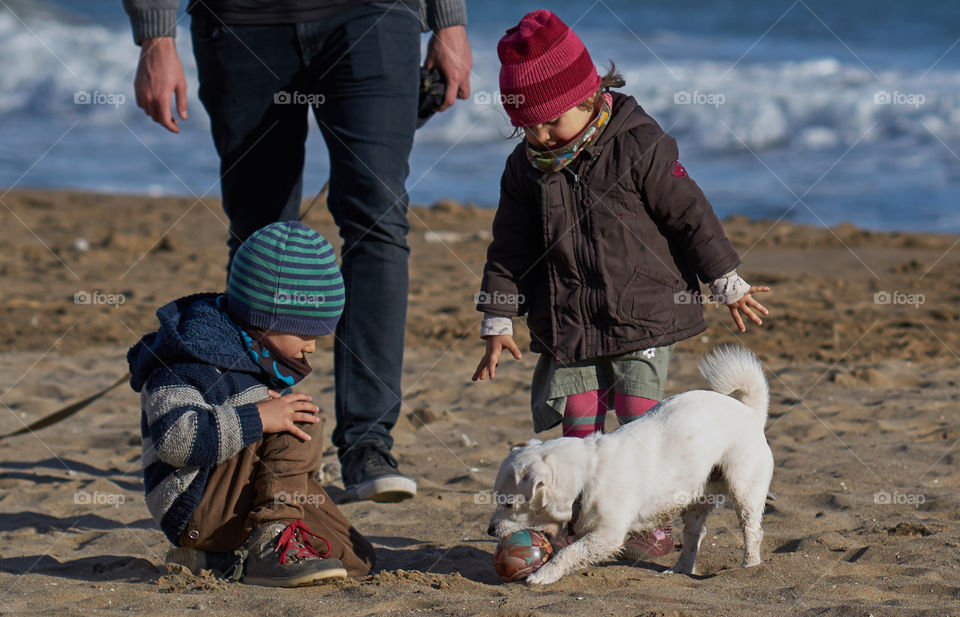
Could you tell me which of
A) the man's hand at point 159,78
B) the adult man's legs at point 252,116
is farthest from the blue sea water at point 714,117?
the man's hand at point 159,78

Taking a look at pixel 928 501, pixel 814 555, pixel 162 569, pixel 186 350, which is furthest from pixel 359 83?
pixel 928 501

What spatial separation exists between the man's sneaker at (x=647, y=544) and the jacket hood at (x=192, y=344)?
124 cm

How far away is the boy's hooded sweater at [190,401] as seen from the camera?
2.71 m

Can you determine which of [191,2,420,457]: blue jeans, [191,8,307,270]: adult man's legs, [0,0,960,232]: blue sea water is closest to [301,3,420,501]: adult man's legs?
[191,2,420,457]: blue jeans

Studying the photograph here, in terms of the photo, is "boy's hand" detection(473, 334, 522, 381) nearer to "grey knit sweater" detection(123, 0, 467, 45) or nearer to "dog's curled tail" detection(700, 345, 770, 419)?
"dog's curled tail" detection(700, 345, 770, 419)

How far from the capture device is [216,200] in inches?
461

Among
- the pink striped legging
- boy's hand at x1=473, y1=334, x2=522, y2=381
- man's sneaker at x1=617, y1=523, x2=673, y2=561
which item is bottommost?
man's sneaker at x1=617, y1=523, x2=673, y2=561

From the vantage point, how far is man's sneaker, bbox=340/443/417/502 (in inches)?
134

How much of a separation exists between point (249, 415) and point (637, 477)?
1037 mm

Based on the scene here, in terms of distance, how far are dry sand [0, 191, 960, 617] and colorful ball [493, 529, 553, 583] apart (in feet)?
0.16

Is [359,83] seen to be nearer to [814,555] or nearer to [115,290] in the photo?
[814,555]

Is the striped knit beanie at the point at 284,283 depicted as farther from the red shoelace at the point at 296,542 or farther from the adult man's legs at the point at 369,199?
the adult man's legs at the point at 369,199

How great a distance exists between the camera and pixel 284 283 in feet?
9.35

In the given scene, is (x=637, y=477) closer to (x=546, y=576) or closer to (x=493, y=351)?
(x=546, y=576)
